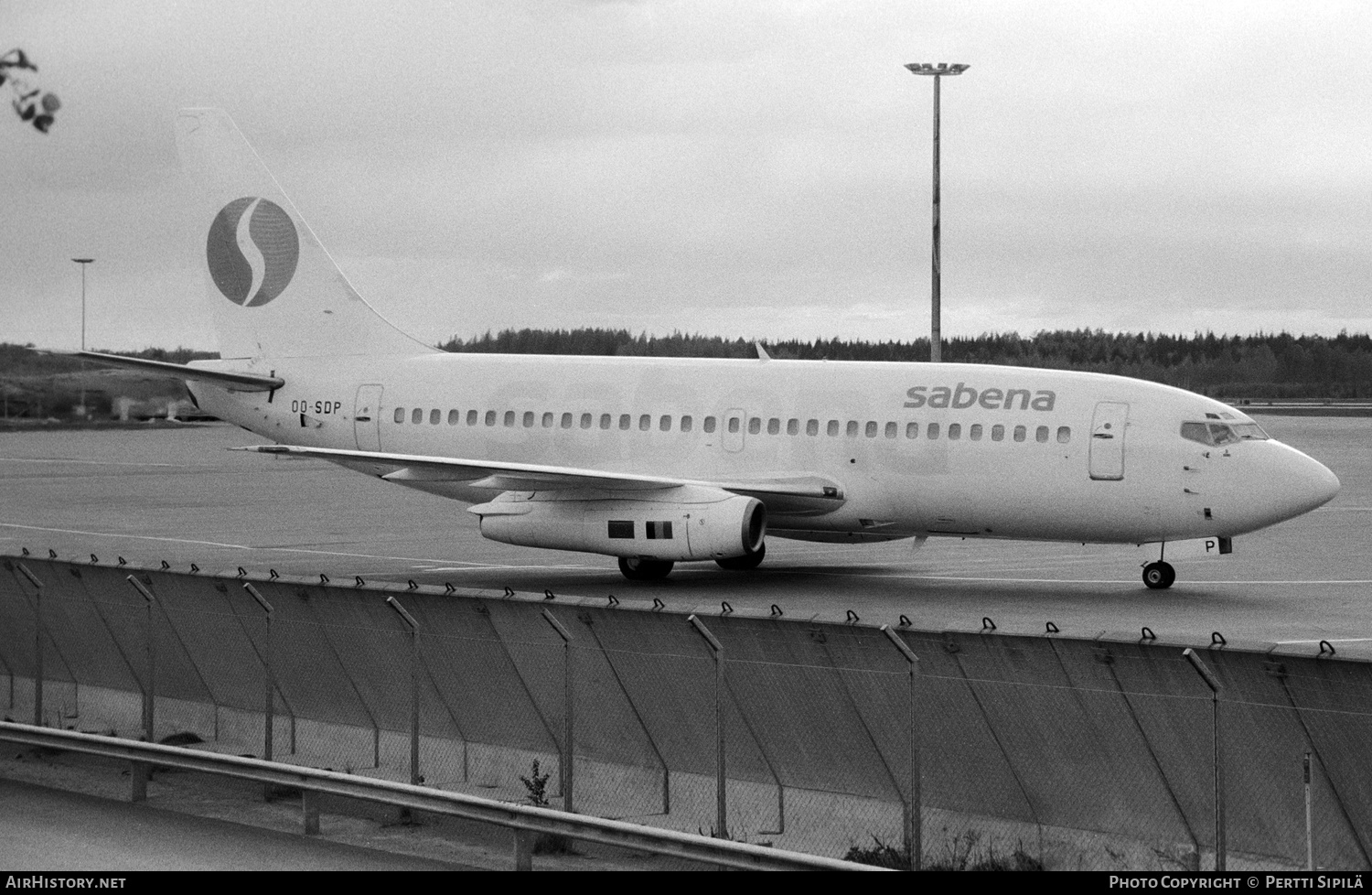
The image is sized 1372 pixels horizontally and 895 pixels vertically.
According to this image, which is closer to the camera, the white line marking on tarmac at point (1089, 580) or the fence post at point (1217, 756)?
the fence post at point (1217, 756)

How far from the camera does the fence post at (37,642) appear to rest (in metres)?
18.1

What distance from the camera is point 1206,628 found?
2386cm

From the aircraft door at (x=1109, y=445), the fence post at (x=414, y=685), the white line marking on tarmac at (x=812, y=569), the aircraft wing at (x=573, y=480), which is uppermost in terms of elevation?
the aircraft door at (x=1109, y=445)

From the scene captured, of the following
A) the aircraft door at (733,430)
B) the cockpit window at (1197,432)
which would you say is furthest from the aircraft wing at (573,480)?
the cockpit window at (1197,432)

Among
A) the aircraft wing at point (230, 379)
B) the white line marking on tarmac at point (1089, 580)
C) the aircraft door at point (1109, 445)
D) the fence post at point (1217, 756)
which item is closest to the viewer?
the fence post at point (1217, 756)

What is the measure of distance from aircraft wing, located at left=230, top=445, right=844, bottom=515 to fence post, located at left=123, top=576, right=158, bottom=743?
11.4 m

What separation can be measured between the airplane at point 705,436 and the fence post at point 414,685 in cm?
1317

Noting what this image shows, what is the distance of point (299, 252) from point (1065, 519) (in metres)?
15.7

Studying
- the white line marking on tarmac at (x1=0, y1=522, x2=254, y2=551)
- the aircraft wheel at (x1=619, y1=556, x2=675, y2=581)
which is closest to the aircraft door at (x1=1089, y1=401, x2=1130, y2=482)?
the aircraft wheel at (x1=619, y1=556, x2=675, y2=581)

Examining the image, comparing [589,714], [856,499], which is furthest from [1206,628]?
[589,714]

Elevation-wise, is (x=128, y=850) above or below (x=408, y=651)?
below

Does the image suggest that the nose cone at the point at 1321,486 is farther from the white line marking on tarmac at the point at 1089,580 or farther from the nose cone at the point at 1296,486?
the white line marking on tarmac at the point at 1089,580

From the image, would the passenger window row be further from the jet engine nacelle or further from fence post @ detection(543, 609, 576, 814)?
fence post @ detection(543, 609, 576, 814)

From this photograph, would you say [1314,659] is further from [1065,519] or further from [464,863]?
[1065,519]
